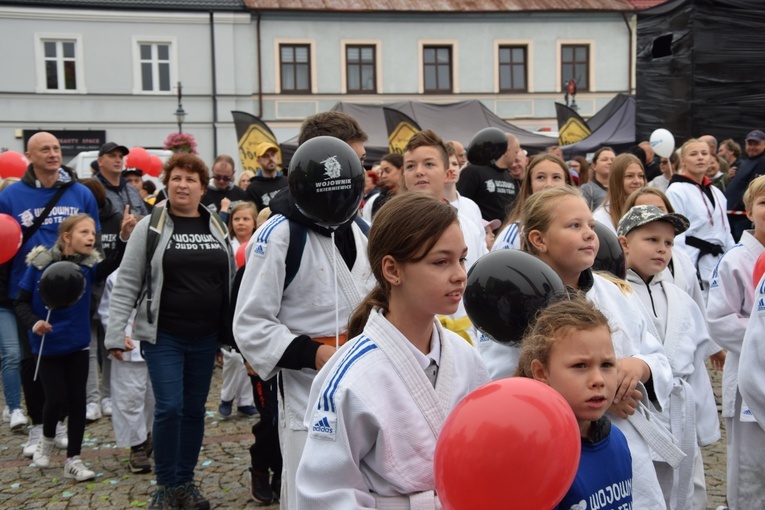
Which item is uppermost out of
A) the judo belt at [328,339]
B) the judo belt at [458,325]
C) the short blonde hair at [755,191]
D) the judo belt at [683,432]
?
the short blonde hair at [755,191]

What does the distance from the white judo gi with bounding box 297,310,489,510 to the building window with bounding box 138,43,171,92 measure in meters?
34.4

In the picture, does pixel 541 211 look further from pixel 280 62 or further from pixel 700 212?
pixel 280 62

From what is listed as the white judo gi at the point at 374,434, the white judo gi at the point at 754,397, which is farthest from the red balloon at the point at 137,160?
the white judo gi at the point at 374,434

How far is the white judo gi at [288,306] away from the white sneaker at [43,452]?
3.26m

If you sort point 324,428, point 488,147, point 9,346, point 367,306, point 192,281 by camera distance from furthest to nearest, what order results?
point 488,147 < point 9,346 < point 192,281 < point 367,306 < point 324,428

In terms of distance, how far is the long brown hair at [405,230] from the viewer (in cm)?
265

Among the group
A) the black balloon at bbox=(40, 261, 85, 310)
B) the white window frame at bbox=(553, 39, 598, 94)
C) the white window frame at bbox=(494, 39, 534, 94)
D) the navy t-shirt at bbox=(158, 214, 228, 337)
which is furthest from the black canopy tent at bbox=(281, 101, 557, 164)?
the navy t-shirt at bbox=(158, 214, 228, 337)

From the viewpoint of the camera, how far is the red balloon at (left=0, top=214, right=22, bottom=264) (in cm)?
Answer: 690

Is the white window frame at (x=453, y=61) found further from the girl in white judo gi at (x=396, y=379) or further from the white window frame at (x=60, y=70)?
the girl in white judo gi at (x=396, y=379)

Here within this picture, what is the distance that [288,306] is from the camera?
3947mm

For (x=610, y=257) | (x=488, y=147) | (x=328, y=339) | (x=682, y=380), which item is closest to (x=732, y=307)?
(x=682, y=380)

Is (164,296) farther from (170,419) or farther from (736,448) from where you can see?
(736,448)

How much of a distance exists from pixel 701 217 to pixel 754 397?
499cm

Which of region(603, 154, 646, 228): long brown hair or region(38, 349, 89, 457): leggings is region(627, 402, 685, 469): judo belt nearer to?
region(603, 154, 646, 228): long brown hair
